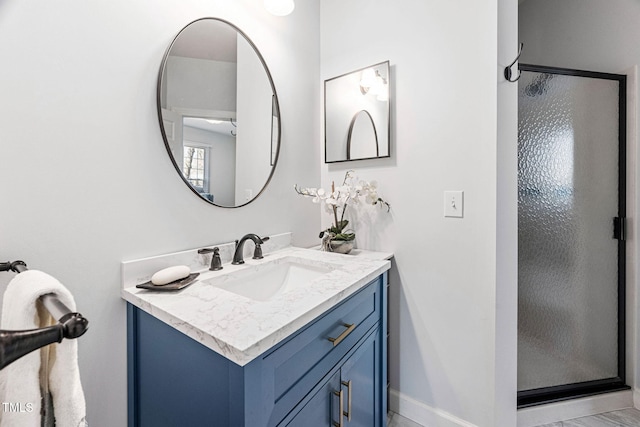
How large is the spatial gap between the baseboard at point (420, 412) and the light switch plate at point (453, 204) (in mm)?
985

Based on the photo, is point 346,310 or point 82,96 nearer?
point 82,96

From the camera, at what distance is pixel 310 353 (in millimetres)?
725

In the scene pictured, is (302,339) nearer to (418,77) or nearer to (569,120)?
(418,77)

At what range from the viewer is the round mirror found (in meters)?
1.00

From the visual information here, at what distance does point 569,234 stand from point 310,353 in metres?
1.63

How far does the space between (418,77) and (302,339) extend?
135 centimetres

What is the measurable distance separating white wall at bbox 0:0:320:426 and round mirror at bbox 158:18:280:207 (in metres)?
0.05

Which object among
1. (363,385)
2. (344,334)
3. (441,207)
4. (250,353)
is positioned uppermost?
(441,207)

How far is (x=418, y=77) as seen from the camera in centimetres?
135

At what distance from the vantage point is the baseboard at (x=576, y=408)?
1.36m

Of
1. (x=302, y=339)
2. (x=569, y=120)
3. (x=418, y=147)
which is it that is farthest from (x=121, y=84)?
(x=569, y=120)

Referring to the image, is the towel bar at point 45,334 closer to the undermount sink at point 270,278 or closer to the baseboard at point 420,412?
the undermount sink at point 270,278

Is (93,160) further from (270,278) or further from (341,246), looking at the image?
(341,246)

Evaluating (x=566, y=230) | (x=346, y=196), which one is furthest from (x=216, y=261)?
(x=566, y=230)
